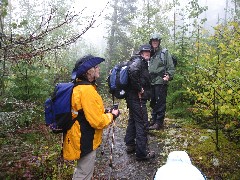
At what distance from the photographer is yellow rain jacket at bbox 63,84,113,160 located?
3871mm

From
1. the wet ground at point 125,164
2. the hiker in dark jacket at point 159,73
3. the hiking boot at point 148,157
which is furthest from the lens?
the hiker in dark jacket at point 159,73

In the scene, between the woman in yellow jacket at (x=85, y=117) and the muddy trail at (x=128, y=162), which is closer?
the woman in yellow jacket at (x=85, y=117)

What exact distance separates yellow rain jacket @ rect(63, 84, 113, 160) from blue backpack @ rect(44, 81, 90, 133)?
70 mm

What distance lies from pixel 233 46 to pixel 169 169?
14.1ft

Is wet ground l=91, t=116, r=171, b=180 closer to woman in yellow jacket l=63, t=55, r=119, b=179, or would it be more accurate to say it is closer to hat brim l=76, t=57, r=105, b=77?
woman in yellow jacket l=63, t=55, r=119, b=179

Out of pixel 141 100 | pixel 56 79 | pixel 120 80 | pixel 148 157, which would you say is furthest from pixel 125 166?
pixel 56 79

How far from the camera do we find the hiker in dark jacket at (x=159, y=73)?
7.57m

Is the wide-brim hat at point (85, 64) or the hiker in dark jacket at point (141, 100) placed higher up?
the wide-brim hat at point (85, 64)

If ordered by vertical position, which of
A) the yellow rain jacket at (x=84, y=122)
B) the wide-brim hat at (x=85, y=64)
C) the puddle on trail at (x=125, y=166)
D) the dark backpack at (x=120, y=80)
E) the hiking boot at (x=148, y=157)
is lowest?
the puddle on trail at (x=125, y=166)

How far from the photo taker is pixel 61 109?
12.9 ft

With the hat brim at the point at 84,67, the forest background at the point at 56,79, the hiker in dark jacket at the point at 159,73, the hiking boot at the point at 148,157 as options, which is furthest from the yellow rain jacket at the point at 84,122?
the hiker in dark jacket at the point at 159,73

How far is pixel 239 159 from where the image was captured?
232 inches

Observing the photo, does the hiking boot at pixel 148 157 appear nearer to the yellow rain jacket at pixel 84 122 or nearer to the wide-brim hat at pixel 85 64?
the yellow rain jacket at pixel 84 122

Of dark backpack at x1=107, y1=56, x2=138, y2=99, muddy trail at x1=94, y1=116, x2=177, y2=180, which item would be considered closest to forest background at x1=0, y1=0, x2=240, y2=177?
muddy trail at x1=94, y1=116, x2=177, y2=180
